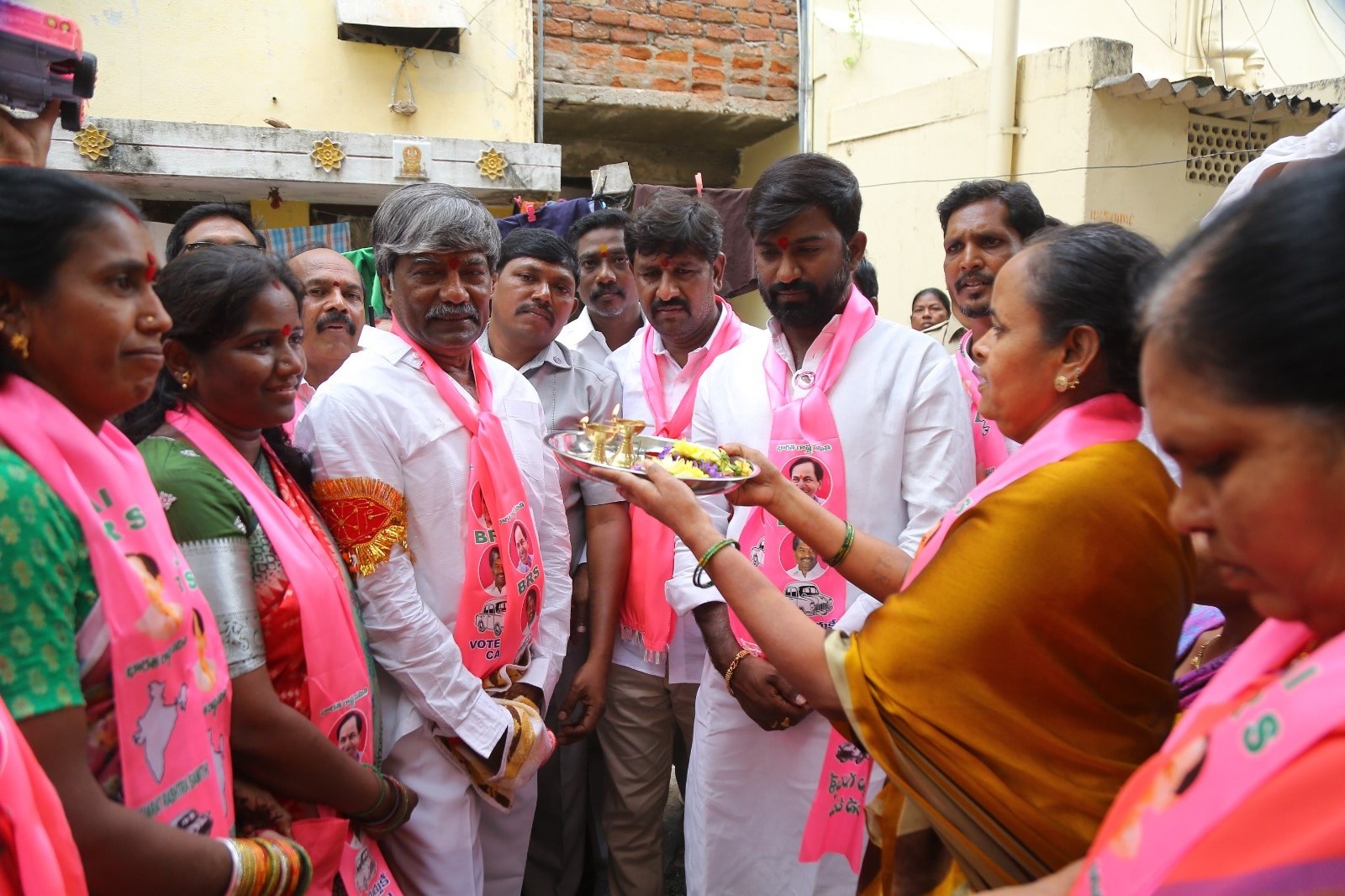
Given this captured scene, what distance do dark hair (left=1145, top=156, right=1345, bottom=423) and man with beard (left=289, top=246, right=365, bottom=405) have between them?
3230mm

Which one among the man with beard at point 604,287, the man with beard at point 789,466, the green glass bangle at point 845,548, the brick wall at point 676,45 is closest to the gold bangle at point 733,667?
the man with beard at point 789,466

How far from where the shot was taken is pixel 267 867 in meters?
1.68

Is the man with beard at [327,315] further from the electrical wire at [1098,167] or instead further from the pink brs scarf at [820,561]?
the electrical wire at [1098,167]

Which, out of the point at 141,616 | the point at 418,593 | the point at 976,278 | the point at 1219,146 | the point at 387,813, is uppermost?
the point at 1219,146

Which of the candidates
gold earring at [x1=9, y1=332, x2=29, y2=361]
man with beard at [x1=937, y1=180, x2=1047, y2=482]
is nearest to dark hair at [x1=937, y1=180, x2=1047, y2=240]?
man with beard at [x1=937, y1=180, x2=1047, y2=482]

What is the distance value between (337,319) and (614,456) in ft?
5.16

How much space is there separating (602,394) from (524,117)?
497cm

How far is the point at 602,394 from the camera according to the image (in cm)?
399

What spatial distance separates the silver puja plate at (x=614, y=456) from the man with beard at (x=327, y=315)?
3.86ft

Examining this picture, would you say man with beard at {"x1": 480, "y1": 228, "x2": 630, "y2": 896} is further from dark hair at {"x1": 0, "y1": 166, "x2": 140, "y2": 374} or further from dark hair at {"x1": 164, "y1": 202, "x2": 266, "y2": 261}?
dark hair at {"x1": 0, "y1": 166, "x2": 140, "y2": 374}

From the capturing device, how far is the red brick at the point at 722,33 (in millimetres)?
8562

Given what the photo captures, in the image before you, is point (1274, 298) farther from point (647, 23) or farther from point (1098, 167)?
point (647, 23)

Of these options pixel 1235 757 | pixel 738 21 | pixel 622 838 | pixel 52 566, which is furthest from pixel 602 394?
pixel 738 21

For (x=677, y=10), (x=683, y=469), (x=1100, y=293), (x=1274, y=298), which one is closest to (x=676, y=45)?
(x=677, y=10)
